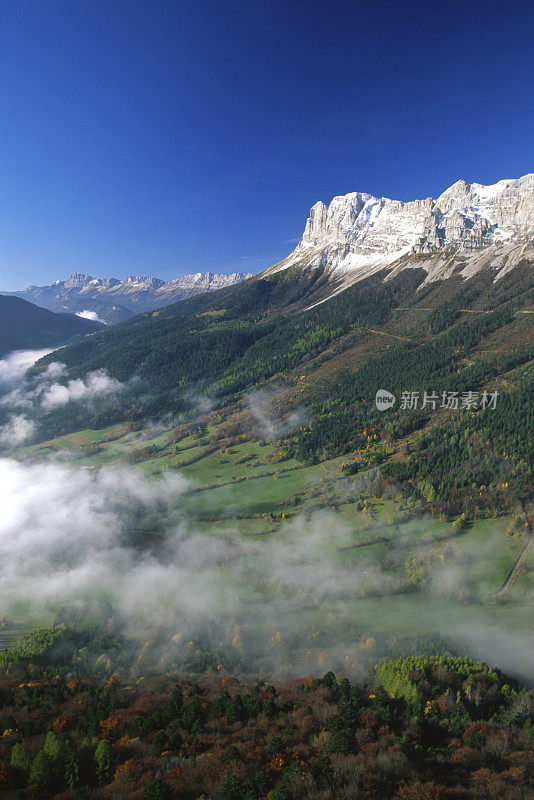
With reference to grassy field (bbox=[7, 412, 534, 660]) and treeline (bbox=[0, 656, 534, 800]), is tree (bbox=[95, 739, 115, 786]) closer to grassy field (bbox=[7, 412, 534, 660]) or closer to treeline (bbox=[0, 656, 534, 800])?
treeline (bbox=[0, 656, 534, 800])

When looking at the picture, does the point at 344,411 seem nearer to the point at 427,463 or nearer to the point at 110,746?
the point at 427,463

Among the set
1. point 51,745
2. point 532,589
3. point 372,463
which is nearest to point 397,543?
point 532,589

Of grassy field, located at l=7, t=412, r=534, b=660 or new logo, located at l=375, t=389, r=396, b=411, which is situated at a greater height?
new logo, located at l=375, t=389, r=396, b=411

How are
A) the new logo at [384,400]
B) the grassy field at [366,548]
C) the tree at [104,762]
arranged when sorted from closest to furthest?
the tree at [104,762], the grassy field at [366,548], the new logo at [384,400]

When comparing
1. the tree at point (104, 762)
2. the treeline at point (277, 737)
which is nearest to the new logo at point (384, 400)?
the treeline at point (277, 737)

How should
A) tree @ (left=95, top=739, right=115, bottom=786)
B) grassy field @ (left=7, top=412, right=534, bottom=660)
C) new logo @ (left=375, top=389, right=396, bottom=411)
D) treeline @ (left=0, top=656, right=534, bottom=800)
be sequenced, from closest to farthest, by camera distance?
treeline @ (left=0, top=656, right=534, bottom=800), tree @ (left=95, top=739, right=115, bottom=786), grassy field @ (left=7, top=412, right=534, bottom=660), new logo @ (left=375, top=389, right=396, bottom=411)

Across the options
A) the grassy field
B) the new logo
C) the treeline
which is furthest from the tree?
the new logo

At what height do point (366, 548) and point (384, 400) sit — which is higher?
point (384, 400)

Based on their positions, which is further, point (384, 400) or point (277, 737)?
point (384, 400)

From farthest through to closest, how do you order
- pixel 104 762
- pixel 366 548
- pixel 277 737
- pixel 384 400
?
pixel 384 400 < pixel 366 548 < pixel 277 737 < pixel 104 762

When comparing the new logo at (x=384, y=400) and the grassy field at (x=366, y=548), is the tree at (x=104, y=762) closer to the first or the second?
the grassy field at (x=366, y=548)

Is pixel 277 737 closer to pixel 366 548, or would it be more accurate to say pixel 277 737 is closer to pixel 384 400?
pixel 366 548

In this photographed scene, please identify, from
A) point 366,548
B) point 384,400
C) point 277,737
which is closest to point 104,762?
point 277,737
